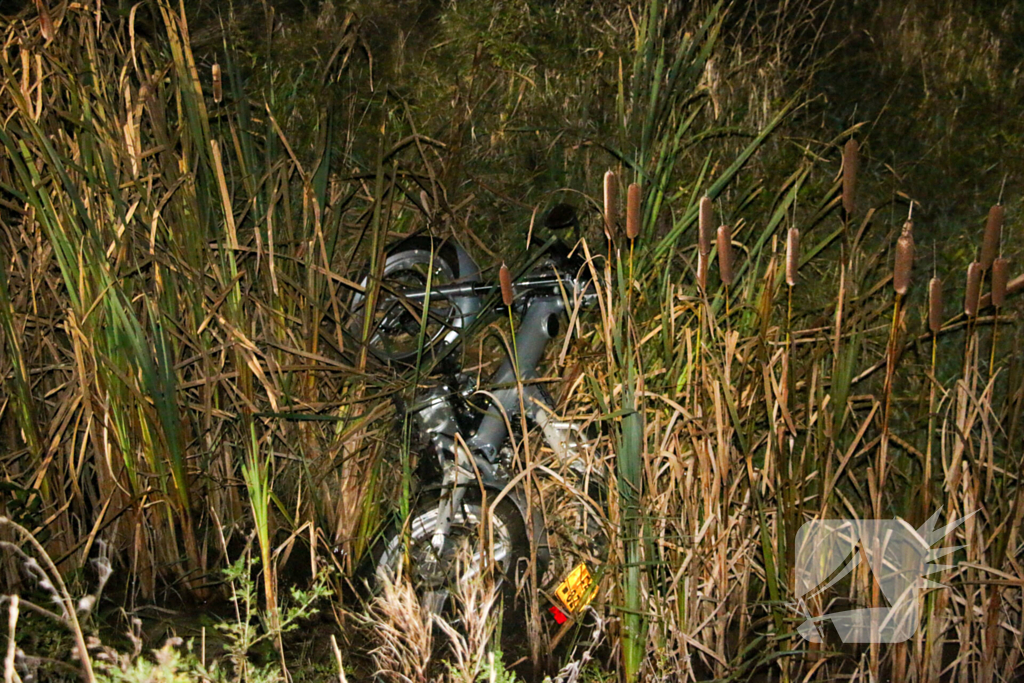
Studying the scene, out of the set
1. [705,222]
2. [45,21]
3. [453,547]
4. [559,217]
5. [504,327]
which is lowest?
[453,547]

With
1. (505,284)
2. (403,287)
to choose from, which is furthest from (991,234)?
(403,287)

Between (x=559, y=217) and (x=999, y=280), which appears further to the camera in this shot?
(x=559, y=217)

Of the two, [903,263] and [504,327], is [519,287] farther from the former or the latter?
[903,263]

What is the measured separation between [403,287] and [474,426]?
0.56 meters

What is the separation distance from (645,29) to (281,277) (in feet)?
3.98

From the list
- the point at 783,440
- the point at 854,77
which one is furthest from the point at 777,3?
the point at 783,440

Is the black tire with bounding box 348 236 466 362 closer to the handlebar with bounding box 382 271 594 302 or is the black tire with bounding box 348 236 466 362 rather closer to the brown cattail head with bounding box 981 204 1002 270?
the handlebar with bounding box 382 271 594 302

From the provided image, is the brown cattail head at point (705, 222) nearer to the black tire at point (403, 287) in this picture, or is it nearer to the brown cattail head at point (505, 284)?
the brown cattail head at point (505, 284)

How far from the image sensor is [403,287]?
9.23ft

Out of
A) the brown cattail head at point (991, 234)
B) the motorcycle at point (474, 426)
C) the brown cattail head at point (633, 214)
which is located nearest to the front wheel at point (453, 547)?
the motorcycle at point (474, 426)

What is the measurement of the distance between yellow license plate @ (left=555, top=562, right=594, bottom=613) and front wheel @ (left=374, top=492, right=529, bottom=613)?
160 millimetres

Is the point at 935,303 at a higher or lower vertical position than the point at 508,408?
higher

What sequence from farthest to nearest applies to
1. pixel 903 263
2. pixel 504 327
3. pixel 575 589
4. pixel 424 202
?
pixel 504 327 → pixel 424 202 → pixel 575 589 → pixel 903 263

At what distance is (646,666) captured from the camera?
2.00 m
